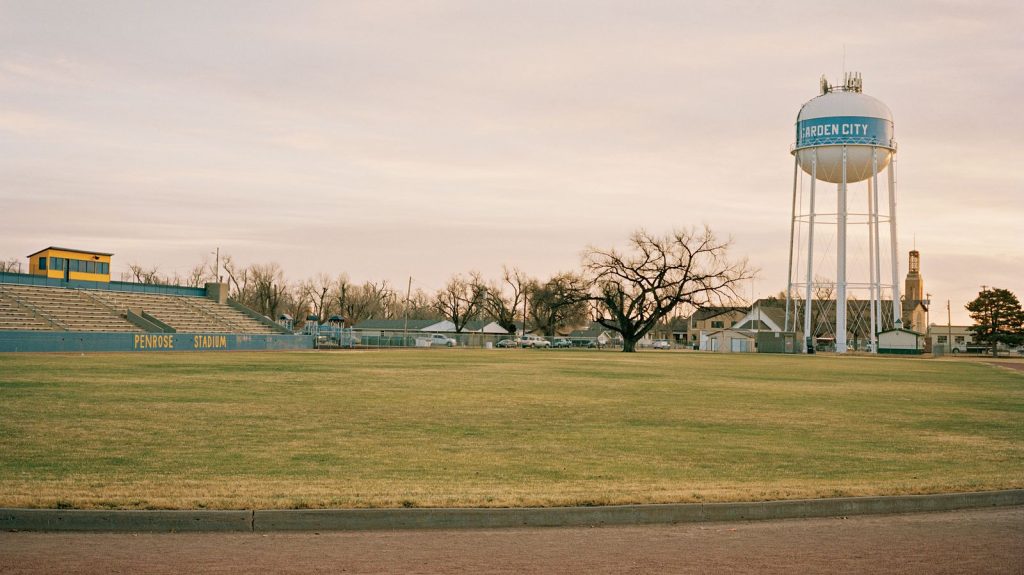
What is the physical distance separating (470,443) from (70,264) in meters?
64.6

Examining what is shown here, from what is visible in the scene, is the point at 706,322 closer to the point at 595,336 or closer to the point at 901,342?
the point at 595,336

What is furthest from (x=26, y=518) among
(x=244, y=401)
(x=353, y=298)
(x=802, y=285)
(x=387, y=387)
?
(x=353, y=298)

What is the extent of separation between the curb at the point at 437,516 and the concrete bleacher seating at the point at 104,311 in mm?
52868

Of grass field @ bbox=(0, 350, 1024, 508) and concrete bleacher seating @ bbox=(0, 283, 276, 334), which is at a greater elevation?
concrete bleacher seating @ bbox=(0, 283, 276, 334)

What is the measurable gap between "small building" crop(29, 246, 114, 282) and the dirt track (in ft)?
223

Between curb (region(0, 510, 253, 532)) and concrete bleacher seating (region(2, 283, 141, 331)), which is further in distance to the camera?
concrete bleacher seating (region(2, 283, 141, 331))

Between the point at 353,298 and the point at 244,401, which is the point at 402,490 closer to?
the point at 244,401

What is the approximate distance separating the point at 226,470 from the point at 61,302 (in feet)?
194

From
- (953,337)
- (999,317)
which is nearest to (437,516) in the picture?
(999,317)

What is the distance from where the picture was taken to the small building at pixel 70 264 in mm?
69250

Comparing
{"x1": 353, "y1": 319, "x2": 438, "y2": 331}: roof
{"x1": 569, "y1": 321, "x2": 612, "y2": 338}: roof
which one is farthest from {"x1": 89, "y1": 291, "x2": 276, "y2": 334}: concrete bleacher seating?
{"x1": 569, "y1": 321, "x2": 612, "y2": 338}: roof

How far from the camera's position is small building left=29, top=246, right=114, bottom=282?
69.2 metres

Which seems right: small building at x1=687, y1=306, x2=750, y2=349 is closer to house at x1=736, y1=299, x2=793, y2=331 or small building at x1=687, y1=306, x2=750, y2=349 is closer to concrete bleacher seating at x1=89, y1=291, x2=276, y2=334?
house at x1=736, y1=299, x2=793, y2=331

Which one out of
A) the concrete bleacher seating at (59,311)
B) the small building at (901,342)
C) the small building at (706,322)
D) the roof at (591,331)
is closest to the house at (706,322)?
the small building at (706,322)
